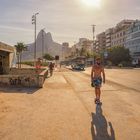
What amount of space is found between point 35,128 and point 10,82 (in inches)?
532

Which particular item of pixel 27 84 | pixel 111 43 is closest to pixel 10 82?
pixel 27 84

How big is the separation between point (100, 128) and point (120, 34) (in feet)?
524

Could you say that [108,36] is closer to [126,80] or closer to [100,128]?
[126,80]

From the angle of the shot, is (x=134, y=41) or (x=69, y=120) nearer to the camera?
(x=69, y=120)

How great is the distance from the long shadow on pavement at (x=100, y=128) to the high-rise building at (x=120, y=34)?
492 ft

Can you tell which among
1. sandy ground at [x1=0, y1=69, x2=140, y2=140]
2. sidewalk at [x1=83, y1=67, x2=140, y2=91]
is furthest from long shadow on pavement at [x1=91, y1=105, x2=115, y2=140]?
sidewalk at [x1=83, y1=67, x2=140, y2=91]

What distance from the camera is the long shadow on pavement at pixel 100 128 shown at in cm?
755

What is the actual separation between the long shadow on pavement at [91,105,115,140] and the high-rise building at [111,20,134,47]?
14990 cm

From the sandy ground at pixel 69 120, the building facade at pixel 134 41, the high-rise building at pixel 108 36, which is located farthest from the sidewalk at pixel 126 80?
the high-rise building at pixel 108 36

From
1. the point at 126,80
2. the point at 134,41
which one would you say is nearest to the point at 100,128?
the point at 126,80

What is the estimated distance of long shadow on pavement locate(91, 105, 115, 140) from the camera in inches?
297

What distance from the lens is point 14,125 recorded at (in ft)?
29.4

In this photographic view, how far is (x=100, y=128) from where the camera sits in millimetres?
8461

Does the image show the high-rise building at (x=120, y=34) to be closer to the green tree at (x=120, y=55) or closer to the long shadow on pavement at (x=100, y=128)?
the green tree at (x=120, y=55)
